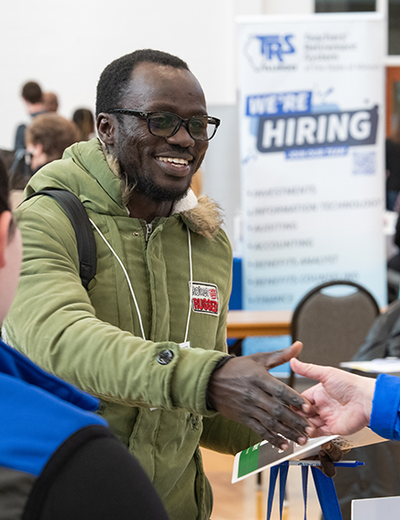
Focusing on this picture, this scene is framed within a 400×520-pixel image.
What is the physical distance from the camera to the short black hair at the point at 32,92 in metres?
6.54

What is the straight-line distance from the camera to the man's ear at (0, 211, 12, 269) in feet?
2.06

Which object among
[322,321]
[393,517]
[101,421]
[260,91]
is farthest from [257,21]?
[101,421]

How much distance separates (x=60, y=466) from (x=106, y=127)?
86 centimetres

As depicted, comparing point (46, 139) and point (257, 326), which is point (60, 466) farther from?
point (46, 139)

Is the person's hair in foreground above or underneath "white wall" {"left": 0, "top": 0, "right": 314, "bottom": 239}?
underneath

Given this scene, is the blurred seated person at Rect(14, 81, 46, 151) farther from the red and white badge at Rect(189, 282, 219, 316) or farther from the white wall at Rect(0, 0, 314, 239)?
the red and white badge at Rect(189, 282, 219, 316)

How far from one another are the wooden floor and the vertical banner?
1.75m

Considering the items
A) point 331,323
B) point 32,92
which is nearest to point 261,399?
point 331,323

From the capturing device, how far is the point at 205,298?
51.8 inches

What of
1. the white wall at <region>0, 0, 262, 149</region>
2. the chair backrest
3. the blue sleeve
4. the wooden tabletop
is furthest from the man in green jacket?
the white wall at <region>0, 0, 262, 149</region>

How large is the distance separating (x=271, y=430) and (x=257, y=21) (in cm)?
467

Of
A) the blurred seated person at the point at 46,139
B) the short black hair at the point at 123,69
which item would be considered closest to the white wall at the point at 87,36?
the blurred seated person at the point at 46,139

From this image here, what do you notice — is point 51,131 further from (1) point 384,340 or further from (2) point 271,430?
(2) point 271,430

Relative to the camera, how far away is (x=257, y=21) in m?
5.06
